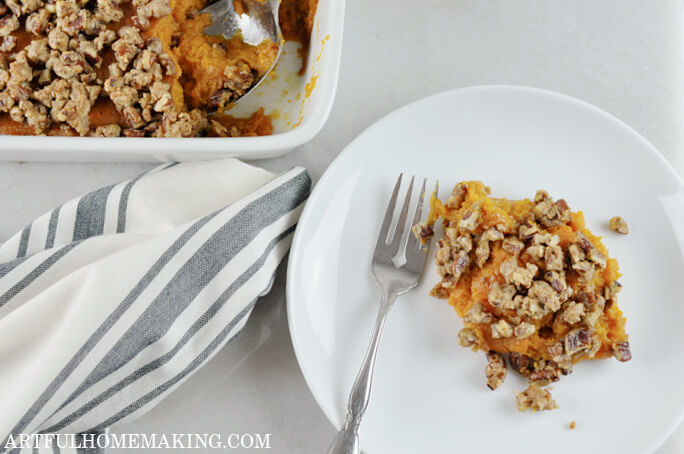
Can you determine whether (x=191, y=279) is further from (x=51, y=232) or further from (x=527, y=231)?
(x=527, y=231)

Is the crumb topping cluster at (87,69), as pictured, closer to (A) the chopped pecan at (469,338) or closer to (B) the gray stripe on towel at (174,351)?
(B) the gray stripe on towel at (174,351)

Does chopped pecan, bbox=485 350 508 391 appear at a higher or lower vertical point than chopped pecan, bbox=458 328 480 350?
lower

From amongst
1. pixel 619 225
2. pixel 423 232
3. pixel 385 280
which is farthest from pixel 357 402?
pixel 619 225

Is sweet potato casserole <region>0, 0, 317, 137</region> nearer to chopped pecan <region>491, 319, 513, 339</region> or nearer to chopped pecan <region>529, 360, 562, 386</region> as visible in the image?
chopped pecan <region>491, 319, 513, 339</region>

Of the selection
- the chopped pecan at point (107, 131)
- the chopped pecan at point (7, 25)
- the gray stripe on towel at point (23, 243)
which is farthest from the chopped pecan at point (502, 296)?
the chopped pecan at point (7, 25)

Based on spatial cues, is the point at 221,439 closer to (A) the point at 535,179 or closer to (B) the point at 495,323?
(B) the point at 495,323

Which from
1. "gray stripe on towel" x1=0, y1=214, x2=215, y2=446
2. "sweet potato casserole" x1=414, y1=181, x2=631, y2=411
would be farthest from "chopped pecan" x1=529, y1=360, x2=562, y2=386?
"gray stripe on towel" x1=0, y1=214, x2=215, y2=446
